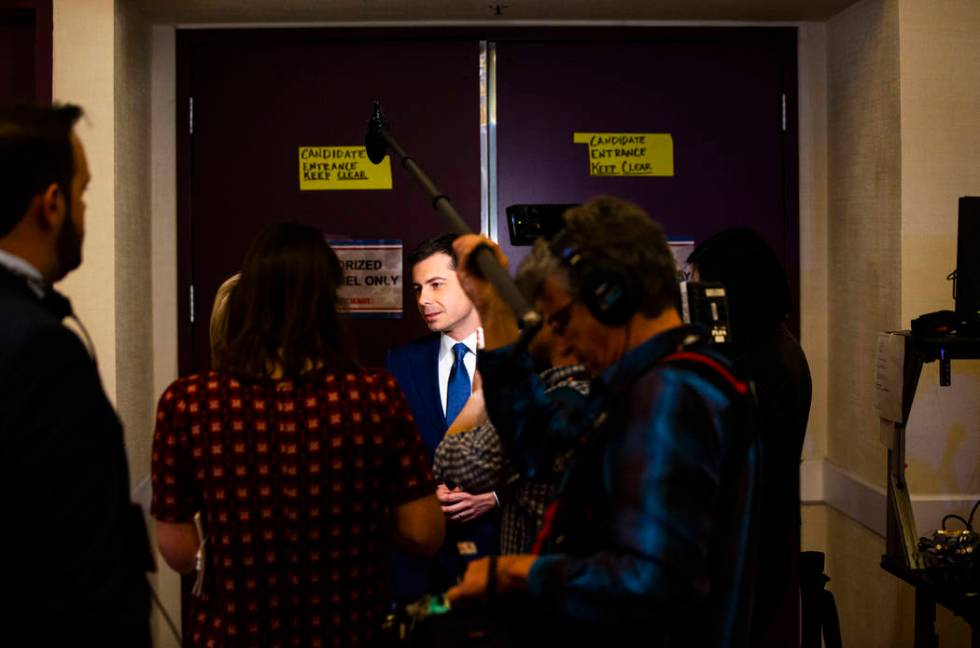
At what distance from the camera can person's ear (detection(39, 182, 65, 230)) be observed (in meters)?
1.18

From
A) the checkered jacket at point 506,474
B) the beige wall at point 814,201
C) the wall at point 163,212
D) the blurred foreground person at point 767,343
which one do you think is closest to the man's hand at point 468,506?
the checkered jacket at point 506,474

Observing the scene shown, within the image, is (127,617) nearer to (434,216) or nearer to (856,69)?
(434,216)

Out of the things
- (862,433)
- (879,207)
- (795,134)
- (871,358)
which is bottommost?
(862,433)

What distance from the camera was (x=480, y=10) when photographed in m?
2.93

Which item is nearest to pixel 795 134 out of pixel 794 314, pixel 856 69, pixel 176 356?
pixel 856 69

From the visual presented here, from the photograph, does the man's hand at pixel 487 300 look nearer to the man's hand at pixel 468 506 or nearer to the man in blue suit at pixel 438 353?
the man's hand at pixel 468 506

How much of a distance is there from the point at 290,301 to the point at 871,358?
200cm

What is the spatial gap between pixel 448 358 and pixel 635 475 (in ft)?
4.82

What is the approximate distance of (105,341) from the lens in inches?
104

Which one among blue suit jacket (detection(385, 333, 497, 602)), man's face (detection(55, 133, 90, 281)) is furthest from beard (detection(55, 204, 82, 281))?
blue suit jacket (detection(385, 333, 497, 602))

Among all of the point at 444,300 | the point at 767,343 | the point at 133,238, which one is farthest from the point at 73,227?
the point at 133,238

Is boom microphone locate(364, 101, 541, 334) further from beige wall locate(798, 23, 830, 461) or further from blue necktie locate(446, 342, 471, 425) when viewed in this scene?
beige wall locate(798, 23, 830, 461)

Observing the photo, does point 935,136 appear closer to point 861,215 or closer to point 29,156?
point 861,215

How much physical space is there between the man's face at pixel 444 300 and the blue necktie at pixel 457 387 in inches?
2.4
